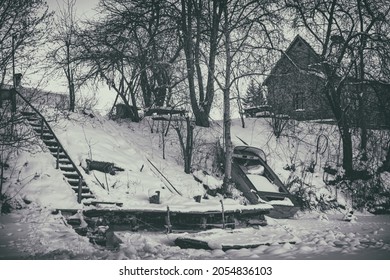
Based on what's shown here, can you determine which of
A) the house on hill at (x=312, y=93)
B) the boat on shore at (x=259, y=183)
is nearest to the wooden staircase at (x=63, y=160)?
the boat on shore at (x=259, y=183)

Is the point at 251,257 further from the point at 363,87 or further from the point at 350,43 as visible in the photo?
the point at 350,43

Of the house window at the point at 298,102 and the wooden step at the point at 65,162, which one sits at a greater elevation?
the house window at the point at 298,102

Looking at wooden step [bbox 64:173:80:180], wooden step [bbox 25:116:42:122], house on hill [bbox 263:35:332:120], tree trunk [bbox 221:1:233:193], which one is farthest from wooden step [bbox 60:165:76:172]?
house on hill [bbox 263:35:332:120]

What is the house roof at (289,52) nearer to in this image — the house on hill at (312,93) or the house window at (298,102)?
the house on hill at (312,93)

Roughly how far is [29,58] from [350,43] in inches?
426

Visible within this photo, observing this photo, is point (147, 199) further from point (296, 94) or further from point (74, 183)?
point (296, 94)

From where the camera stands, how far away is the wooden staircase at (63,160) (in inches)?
392

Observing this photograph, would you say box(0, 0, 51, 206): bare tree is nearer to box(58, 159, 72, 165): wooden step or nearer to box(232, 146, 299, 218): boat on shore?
box(58, 159, 72, 165): wooden step

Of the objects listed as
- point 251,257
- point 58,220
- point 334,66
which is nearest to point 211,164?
point 334,66

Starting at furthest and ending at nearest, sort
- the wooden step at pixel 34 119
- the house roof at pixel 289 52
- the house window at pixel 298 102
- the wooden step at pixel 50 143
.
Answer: the house window at pixel 298 102, the house roof at pixel 289 52, the wooden step at pixel 34 119, the wooden step at pixel 50 143

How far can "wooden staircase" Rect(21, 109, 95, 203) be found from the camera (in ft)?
32.7

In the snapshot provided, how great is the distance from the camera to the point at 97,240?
775 cm

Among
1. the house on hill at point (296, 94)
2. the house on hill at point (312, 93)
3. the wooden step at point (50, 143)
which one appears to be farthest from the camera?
the house on hill at point (296, 94)

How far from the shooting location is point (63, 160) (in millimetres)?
11242
